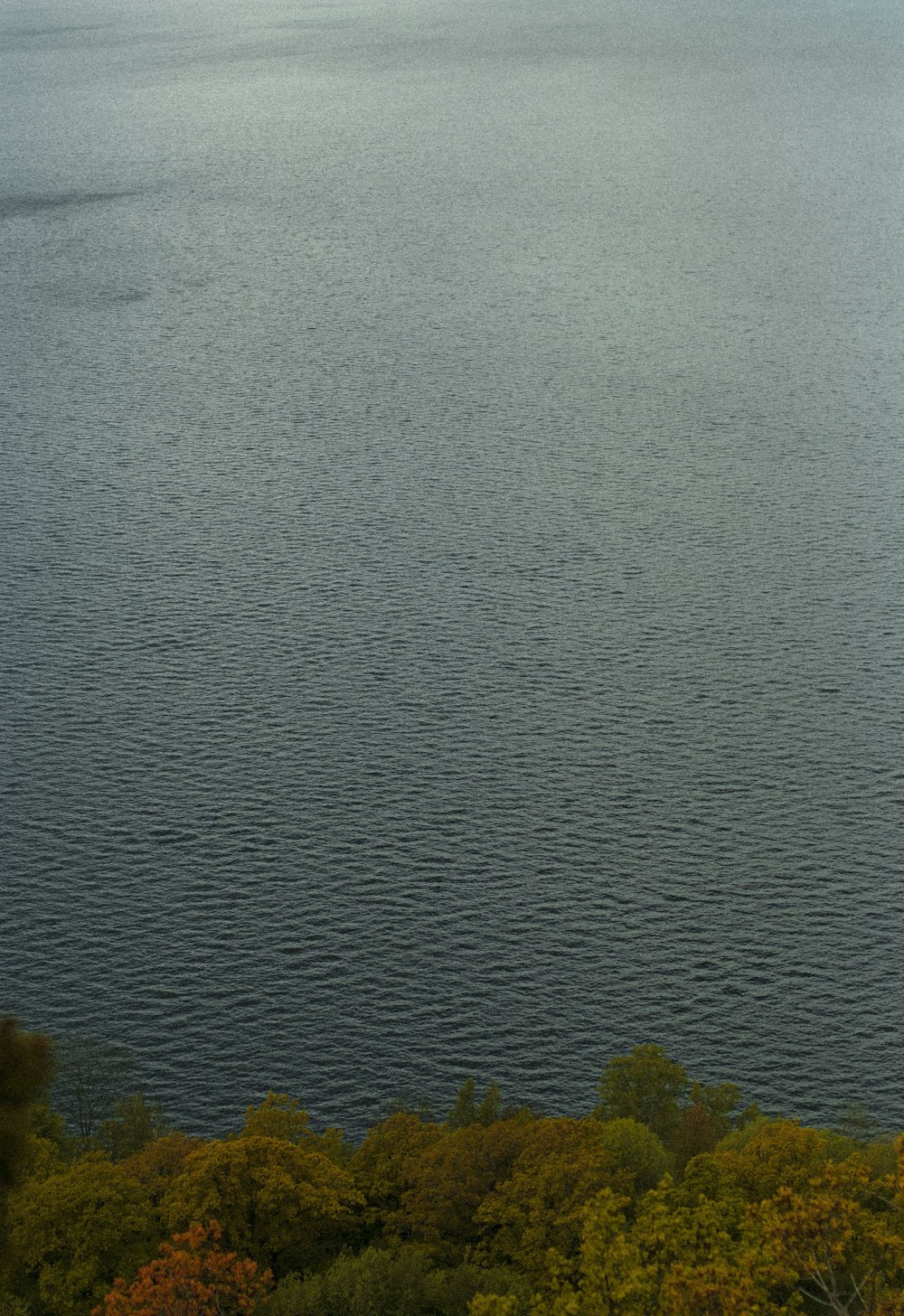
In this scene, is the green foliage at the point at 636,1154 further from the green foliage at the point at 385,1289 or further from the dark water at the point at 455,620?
the dark water at the point at 455,620

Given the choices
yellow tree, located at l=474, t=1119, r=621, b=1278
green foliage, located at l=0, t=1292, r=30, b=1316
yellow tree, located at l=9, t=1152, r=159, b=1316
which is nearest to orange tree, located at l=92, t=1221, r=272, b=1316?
green foliage, located at l=0, t=1292, r=30, b=1316

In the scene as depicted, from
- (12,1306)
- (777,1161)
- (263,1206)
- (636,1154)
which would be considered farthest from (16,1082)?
(636,1154)

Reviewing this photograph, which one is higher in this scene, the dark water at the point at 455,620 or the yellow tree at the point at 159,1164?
the dark water at the point at 455,620

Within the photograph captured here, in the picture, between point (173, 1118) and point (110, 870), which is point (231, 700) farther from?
point (173, 1118)

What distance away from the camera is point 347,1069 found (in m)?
32.3

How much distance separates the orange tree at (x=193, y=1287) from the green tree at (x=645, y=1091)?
9.70m

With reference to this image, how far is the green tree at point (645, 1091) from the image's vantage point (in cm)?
2784

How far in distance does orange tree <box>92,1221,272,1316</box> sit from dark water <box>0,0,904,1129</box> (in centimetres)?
1137

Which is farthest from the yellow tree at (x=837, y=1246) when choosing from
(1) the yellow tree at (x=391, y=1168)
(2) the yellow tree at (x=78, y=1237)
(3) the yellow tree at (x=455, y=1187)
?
(2) the yellow tree at (x=78, y=1237)

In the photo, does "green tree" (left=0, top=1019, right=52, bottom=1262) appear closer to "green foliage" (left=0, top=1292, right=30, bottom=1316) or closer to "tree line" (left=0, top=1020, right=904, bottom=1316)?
"tree line" (left=0, top=1020, right=904, bottom=1316)

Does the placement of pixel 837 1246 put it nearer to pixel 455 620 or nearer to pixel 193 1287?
pixel 193 1287

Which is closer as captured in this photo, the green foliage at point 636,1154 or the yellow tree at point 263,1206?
the yellow tree at point 263,1206

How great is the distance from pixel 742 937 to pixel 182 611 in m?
22.8

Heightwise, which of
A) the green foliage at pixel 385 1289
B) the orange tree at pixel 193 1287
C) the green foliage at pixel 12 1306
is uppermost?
the orange tree at pixel 193 1287
